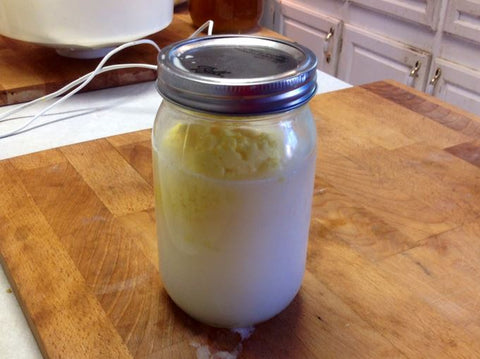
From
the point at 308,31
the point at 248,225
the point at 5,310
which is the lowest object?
the point at 308,31

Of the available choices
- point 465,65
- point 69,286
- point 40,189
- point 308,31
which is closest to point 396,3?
point 465,65

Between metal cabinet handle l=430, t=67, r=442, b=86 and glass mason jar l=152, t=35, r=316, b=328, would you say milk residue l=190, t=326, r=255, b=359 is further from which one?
metal cabinet handle l=430, t=67, r=442, b=86

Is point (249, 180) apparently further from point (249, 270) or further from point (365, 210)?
point (365, 210)

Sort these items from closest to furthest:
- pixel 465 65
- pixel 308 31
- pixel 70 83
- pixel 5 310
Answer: pixel 5 310 < pixel 70 83 < pixel 465 65 < pixel 308 31

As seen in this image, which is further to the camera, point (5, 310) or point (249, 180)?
point (5, 310)

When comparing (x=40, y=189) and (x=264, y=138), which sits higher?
(x=264, y=138)

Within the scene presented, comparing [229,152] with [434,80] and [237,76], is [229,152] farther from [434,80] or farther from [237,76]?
[434,80]

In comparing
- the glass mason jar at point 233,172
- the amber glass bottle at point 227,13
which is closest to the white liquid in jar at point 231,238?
the glass mason jar at point 233,172
